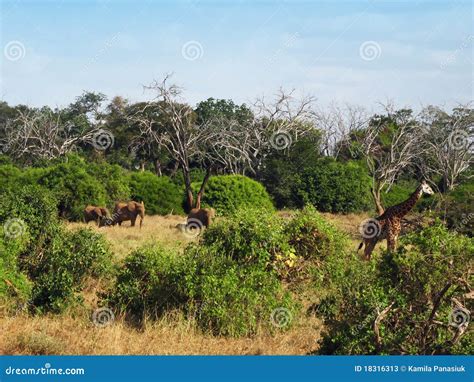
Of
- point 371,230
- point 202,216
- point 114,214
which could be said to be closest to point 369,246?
point 371,230

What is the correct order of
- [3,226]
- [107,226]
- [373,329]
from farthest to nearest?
[107,226] < [3,226] < [373,329]

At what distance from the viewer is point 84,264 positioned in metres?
11.6

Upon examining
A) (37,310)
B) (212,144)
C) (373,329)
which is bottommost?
(37,310)

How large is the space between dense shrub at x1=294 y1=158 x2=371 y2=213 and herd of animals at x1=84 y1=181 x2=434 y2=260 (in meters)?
9.44

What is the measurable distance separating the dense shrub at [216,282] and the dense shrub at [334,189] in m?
18.5

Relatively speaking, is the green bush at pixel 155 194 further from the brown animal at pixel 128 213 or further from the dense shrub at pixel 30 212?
the dense shrub at pixel 30 212

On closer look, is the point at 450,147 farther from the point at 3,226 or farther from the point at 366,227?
the point at 3,226

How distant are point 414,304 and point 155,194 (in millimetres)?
22117

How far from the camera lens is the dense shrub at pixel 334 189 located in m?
30.2

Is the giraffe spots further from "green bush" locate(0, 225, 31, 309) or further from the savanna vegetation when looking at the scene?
"green bush" locate(0, 225, 31, 309)

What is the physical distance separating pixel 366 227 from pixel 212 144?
27.4 metres

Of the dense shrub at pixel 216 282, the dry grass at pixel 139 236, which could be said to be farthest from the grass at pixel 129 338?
the dry grass at pixel 139 236

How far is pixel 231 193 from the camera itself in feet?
83.8

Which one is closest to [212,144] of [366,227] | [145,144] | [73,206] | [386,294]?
[145,144]
